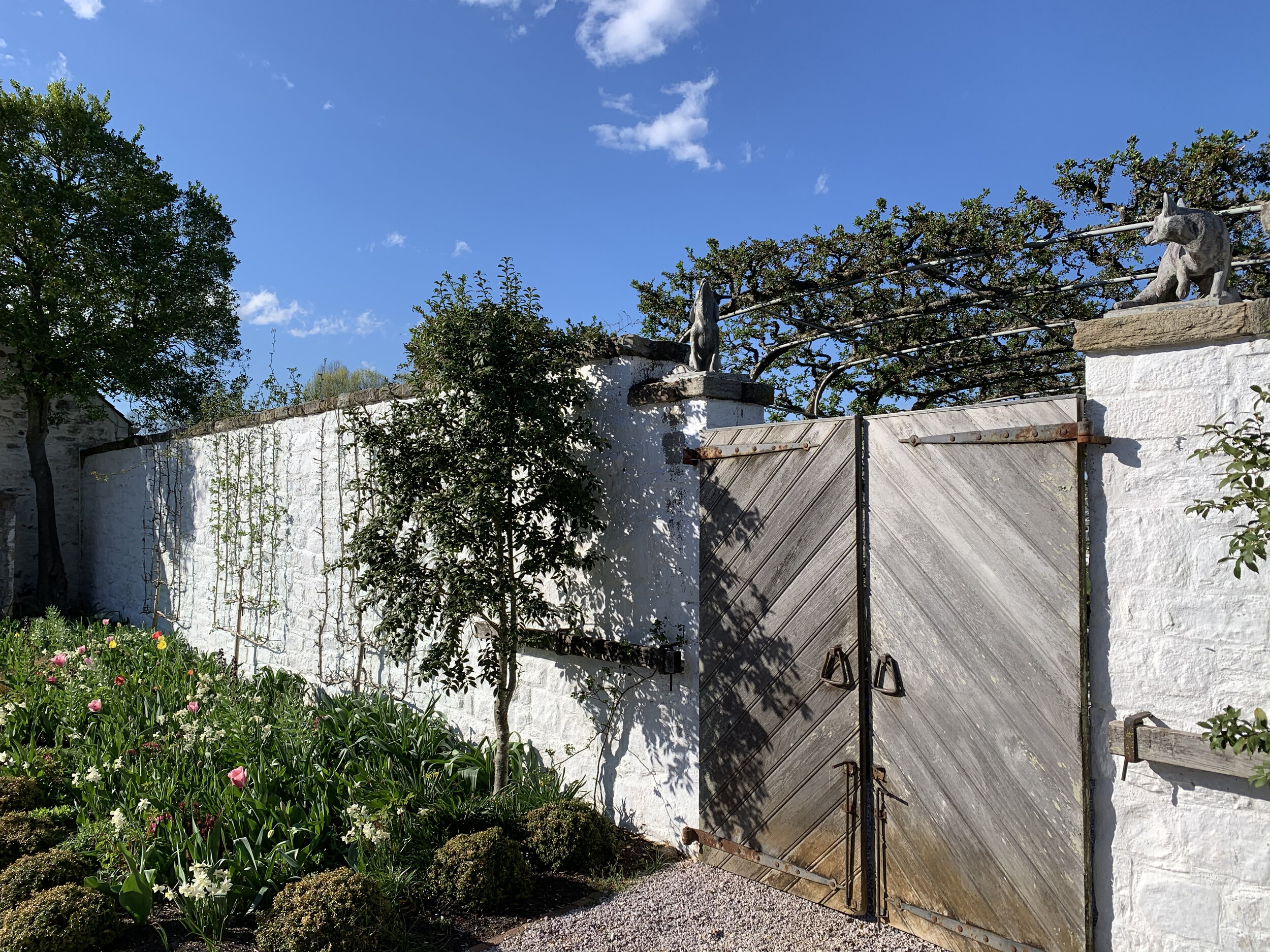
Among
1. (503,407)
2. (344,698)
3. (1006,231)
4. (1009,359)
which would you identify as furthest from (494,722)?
(1009,359)

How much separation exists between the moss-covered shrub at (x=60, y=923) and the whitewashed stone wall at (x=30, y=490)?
918 centimetres

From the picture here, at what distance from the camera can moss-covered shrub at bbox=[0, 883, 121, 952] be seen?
3092 mm

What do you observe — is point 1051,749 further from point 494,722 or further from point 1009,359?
point 1009,359

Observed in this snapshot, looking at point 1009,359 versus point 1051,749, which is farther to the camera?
point 1009,359

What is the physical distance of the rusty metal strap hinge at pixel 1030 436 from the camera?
2900 millimetres

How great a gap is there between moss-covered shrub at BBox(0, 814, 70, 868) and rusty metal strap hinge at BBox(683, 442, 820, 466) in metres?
3.55

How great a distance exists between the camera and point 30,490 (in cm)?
1114

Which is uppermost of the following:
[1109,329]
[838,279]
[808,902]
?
[838,279]

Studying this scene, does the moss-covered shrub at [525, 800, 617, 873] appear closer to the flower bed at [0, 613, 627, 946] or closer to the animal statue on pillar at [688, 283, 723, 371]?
the flower bed at [0, 613, 627, 946]

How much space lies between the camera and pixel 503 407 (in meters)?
4.32

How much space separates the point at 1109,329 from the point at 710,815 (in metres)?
2.79

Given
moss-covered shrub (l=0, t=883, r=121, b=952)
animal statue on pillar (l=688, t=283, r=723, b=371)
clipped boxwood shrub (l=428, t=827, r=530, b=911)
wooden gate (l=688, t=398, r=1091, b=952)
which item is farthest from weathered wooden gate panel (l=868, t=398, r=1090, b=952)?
moss-covered shrub (l=0, t=883, r=121, b=952)

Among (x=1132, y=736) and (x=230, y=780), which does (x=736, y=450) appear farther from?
(x=230, y=780)

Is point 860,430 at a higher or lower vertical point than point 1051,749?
higher
